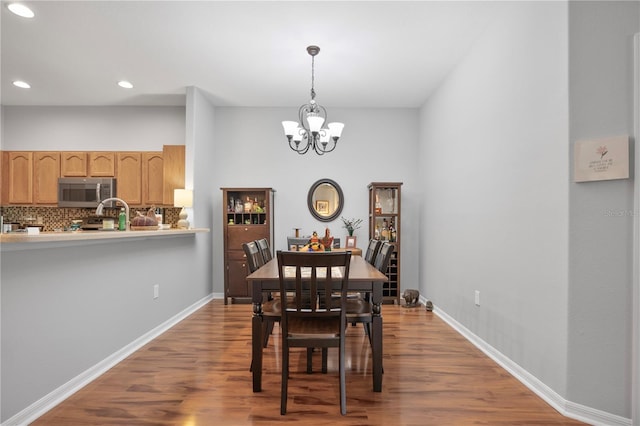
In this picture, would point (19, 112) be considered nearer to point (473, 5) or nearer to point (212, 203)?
point (212, 203)

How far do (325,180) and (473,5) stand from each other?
10.2 ft

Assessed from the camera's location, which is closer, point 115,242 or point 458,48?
point 115,242

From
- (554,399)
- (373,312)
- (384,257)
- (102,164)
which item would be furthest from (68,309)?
(102,164)

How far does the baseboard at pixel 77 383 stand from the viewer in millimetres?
1975

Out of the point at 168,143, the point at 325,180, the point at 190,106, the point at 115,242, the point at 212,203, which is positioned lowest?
the point at 115,242

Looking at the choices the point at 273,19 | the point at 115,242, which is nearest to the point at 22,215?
the point at 115,242

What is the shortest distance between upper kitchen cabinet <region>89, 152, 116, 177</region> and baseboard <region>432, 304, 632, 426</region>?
17.4ft

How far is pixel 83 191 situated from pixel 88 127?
102 cm

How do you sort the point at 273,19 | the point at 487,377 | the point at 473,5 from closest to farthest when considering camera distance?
1. the point at 487,377
2. the point at 473,5
3. the point at 273,19

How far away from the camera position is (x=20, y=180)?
5.39 metres

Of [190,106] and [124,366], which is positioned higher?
[190,106]

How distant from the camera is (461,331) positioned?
3697 mm

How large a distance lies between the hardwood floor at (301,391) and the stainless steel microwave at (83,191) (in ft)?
9.40

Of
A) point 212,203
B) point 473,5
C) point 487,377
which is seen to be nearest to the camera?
point 487,377
